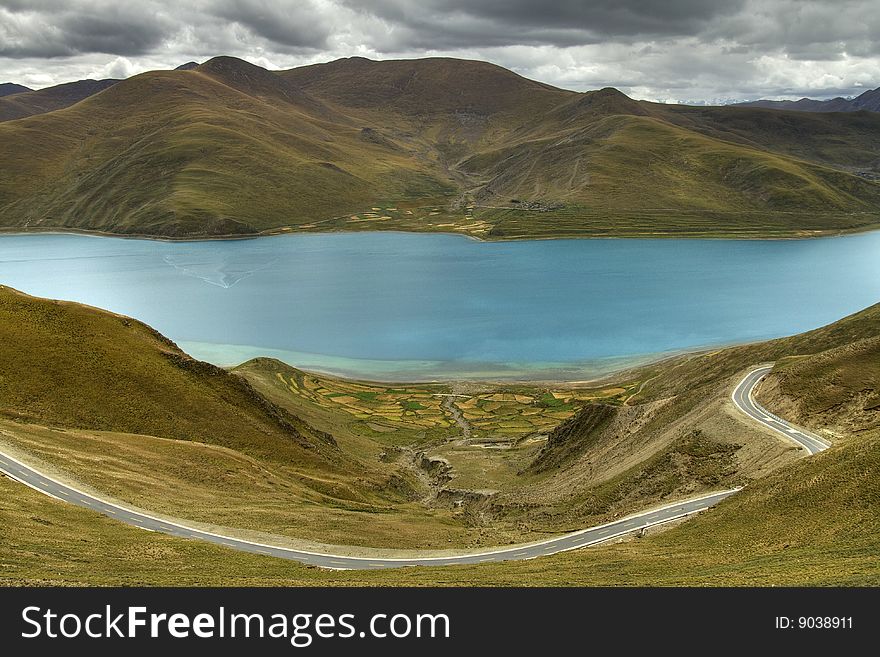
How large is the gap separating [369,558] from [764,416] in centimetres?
3540

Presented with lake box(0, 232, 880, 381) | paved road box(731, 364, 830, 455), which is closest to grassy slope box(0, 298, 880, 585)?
paved road box(731, 364, 830, 455)

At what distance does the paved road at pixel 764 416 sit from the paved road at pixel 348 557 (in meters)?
7.57

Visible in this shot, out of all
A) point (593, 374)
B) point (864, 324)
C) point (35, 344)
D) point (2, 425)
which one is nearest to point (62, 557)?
point (2, 425)

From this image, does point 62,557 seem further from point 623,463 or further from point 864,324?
point 864,324

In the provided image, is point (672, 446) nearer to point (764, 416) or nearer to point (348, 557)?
point (764, 416)

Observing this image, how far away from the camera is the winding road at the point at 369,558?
39062mm

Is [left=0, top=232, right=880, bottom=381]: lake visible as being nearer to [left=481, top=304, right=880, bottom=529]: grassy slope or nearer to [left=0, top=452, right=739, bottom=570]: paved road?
[left=481, top=304, right=880, bottom=529]: grassy slope

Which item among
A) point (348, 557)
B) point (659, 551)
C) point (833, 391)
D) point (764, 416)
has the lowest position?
point (348, 557)

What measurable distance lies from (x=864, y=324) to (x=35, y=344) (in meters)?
88.5

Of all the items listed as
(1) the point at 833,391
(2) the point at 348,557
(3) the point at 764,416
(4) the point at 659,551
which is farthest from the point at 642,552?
(1) the point at 833,391

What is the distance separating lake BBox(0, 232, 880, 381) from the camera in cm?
11662

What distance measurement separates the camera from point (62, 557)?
3100 cm

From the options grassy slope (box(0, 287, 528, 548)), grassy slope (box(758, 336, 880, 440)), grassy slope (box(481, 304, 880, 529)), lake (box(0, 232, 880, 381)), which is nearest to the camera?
grassy slope (box(0, 287, 528, 548))

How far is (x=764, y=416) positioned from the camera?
53.2 m
